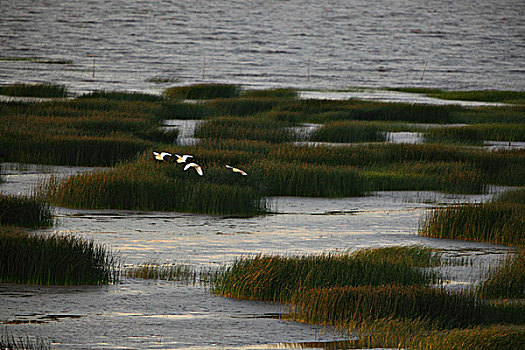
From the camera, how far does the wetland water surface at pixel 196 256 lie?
7.35 meters

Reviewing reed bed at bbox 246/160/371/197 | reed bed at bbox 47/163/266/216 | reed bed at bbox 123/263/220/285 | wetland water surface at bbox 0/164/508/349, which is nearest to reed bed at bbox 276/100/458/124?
reed bed at bbox 246/160/371/197

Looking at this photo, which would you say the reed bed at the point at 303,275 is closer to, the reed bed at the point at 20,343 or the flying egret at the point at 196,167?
the reed bed at the point at 20,343

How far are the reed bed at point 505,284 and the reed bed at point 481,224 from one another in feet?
7.19

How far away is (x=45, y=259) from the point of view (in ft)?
29.2

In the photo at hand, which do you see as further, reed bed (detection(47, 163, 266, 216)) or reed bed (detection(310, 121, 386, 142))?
reed bed (detection(310, 121, 386, 142))

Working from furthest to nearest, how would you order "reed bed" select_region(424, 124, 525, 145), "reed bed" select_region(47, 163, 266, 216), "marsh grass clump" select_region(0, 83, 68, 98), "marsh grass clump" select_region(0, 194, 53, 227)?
"marsh grass clump" select_region(0, 83, 68, 98), "reed bed" select_region(424, 124, 525, 145), "reed bed" select_region(47, 163, 266, 216), "marsh grass clump" select_region(0, 194, 53, 227)

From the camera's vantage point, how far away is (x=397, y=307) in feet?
25.8

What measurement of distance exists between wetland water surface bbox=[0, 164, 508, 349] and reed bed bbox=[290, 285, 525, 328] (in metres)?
0.25

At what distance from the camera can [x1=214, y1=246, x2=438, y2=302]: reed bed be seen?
8.62m

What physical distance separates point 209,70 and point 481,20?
87237 mm

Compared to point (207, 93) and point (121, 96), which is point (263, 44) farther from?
point (121, 96)

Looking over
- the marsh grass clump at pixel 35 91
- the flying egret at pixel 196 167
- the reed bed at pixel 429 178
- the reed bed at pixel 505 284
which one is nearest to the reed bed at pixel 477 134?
the reed bed at pixel 429 178

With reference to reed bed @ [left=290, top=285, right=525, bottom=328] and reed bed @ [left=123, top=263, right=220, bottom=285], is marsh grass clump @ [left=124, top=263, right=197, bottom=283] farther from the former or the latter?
reed bed @ [left=290, top=285, right=525, bottom=328]

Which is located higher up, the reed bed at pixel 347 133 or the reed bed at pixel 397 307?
the reed bed at pixel 397 307
